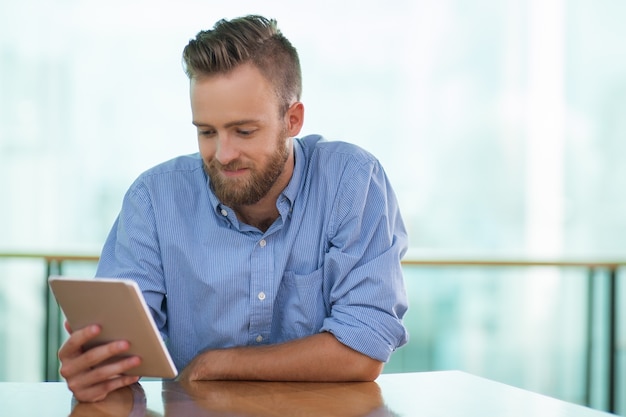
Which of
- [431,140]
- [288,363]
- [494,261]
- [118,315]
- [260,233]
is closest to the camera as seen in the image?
[118,315]

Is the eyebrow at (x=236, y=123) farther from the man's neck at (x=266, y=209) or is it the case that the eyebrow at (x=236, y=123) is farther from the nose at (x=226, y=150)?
the man's neck at (x=266, y=209)

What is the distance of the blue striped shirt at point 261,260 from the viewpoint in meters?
1.98

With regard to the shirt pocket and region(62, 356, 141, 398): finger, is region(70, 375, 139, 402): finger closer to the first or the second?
region(62, 356, 141, 398): finger

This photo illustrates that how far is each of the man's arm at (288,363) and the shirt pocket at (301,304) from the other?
0.15 meters

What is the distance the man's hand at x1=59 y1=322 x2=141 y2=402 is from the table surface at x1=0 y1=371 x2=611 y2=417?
0.02 metres

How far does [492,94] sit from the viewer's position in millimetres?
5145

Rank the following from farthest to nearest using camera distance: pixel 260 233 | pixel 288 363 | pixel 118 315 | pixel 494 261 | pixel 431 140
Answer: pixel 431 140 < pixel 494 261 < pixel 260 233 < pixel 288 363 < pixel 118 315

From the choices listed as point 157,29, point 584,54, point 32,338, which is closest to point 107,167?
point 157,29

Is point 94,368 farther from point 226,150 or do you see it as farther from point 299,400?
point 226,150

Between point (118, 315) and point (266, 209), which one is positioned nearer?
point (118, 315)

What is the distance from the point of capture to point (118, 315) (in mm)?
1538

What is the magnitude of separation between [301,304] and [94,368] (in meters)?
0.54

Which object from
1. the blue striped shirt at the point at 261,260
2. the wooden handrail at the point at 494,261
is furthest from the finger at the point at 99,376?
the wooden handrail at the point at 494,261

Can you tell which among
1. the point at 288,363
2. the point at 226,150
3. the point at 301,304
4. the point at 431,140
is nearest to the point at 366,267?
the point at 301,304
